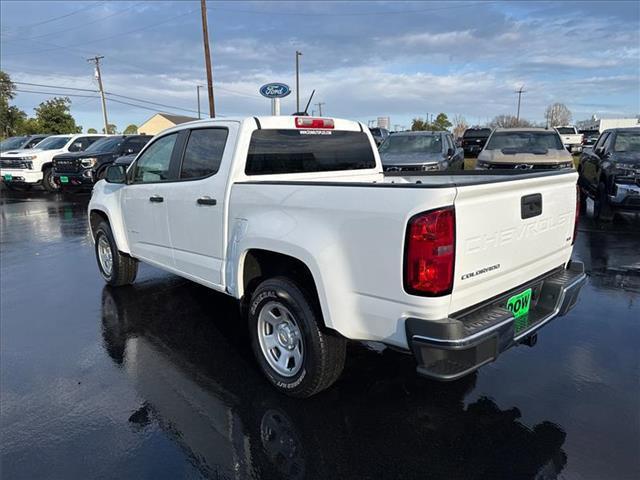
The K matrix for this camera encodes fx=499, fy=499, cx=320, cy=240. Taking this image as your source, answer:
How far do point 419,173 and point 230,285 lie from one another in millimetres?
2455

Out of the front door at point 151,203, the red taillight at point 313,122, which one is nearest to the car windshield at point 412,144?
the red taillight at point 313,122

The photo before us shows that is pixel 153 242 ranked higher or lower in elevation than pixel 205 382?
higher

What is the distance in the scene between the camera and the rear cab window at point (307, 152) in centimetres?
404

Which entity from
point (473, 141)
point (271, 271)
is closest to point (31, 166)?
point (271, 271)

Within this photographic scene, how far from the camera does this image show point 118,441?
3.10 metres

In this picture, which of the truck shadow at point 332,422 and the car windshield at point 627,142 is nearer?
the truck shadow at point 332,422

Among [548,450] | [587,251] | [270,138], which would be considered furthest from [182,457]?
[587,251]

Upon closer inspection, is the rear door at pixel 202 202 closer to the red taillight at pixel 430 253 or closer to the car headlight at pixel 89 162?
the red taillight at pixel 430 253

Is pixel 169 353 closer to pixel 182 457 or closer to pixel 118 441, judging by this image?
pixel 118 441

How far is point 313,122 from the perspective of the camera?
175 inches

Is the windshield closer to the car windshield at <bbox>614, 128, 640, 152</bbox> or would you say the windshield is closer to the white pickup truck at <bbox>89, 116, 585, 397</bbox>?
the white pickup truck at <bbox>89, 116, 585, 397</bbox>

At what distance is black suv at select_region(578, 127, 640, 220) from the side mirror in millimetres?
A: 7936

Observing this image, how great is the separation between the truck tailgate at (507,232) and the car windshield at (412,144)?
30.5 ft

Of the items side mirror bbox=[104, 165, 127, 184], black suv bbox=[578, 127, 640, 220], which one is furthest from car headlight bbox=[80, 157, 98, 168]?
black suv bbox=[578, 127, 640, 220]
